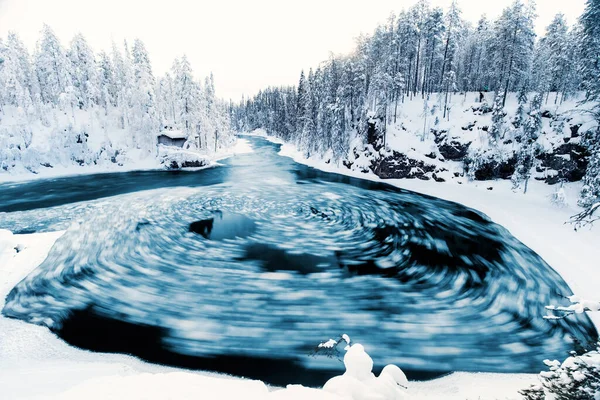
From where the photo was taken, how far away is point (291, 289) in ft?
39.3

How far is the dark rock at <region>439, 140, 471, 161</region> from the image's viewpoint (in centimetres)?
3403

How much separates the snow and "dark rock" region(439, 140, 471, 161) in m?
31.7

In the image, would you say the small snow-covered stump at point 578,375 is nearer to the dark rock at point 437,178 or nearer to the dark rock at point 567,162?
the dark rock at point 567,162

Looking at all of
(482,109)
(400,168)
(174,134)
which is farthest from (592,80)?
(174,134)

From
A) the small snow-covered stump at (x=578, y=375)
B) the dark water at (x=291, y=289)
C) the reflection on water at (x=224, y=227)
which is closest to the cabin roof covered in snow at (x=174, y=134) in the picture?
the dark water at (x=291, y=289)

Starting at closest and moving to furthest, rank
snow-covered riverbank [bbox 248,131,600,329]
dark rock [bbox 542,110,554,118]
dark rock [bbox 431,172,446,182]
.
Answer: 1. snow-covered riverbank [bbox 248,131,600,329]
2. dark rock [bbox 542,110,554,118]
3. dark rock [bbox 431,172,446,182]

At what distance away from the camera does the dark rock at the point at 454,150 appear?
34.0 meters

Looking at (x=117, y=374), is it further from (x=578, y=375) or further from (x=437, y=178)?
(x=437, y=178)

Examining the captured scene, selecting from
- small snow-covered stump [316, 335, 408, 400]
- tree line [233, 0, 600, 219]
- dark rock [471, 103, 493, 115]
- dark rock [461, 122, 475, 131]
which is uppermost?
tree line [233, 0, 600, 219]

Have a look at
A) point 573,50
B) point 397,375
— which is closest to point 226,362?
point 397,375

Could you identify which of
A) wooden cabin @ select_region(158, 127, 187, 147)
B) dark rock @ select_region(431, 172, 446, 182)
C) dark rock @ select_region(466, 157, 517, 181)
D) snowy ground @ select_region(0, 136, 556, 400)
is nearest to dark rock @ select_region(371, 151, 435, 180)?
dark rock @ select_region(431, 172, 446, 182)

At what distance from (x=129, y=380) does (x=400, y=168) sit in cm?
3726

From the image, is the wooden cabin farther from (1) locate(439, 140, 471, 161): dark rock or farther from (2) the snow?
(2) the snow

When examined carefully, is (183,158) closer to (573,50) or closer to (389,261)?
(389,261)
